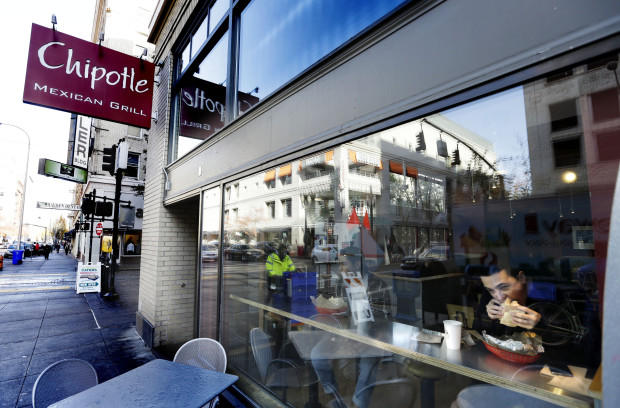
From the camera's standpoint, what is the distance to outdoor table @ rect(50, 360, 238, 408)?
201cm

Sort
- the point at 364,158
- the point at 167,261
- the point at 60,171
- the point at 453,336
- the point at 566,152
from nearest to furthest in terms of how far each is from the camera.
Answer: the point at 453,336, the point at 566,152, the point at 364,158, the point at 167,261, the point at 60,171

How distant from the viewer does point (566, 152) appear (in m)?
3.24

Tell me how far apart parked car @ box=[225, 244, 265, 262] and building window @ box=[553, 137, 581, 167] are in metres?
3.65

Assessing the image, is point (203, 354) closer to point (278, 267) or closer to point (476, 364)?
point (278, 267)

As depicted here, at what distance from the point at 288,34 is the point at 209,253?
2966mm

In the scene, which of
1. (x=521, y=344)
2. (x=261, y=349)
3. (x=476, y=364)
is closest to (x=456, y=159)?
(x=521, y=344)

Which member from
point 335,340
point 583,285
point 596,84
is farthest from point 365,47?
point 583,285

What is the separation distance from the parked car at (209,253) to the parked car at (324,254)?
132cm

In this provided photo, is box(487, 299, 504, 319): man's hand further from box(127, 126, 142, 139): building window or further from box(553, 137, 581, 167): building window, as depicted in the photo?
box(127, 126, 142, 139): building window

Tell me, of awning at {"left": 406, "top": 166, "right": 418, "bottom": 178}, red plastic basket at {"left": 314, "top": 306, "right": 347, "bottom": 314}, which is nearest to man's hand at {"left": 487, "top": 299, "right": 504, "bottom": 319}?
red plastic basket at {"left": 314, "top": 306, "right": 347, "bottom": 314}

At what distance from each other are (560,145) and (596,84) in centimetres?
234

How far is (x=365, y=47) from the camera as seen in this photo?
218 centimetres

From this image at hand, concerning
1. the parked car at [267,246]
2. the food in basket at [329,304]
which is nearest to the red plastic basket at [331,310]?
the food in basket at [329,304]

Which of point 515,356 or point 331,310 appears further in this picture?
point 331,310
